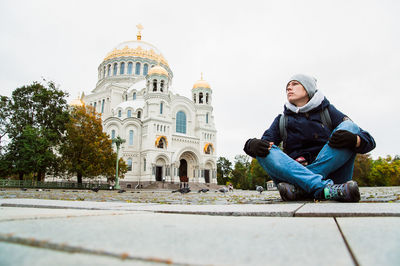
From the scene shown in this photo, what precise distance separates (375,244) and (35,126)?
27661 mm

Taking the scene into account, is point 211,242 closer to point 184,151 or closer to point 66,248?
point 66,248

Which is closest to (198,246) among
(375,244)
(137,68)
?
(375,244)

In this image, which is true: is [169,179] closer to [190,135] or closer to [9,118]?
[190,135]

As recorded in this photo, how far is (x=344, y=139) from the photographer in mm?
2908

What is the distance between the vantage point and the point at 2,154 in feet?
73.1

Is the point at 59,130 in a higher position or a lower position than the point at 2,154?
higher

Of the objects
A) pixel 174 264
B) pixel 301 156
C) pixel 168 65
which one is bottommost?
pixel 174 264

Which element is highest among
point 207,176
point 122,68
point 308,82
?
point 122,68

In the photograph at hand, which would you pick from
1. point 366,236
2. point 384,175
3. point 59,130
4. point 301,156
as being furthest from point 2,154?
point 384,175

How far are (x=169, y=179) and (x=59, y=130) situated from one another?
1262 centimetres

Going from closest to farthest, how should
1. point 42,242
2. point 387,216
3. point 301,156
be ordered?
point 42,242
point 387,216
point 301,156

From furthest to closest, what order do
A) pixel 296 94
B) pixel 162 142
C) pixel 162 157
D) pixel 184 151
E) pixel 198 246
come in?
pixel 184 151
pixel 162 142
pixel 162 157
pixel 296 94
pixel 198 246

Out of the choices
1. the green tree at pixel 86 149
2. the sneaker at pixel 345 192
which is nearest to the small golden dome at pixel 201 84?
the green tree at pixel 86 149

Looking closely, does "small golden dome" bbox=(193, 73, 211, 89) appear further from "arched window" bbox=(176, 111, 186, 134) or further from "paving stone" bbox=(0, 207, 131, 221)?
"paving stone" bbox=(0, 207, 131, 221)
